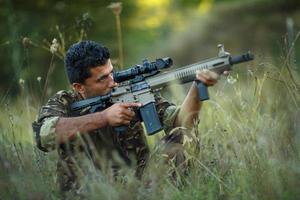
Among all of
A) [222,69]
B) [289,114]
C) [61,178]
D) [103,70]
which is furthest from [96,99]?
[289,114]

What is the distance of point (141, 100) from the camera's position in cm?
455

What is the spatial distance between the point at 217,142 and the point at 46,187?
103 cm

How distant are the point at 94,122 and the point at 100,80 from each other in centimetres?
31

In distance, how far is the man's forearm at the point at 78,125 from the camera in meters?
4.47

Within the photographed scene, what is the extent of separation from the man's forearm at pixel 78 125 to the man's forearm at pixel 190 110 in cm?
41

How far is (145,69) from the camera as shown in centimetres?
450

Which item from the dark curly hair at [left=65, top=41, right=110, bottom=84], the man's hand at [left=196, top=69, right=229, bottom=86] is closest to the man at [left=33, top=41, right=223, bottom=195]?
the dark curly hair at [left=65, top=41, right=110, bottom=84]

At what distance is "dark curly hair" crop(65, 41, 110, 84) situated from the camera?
4.66m

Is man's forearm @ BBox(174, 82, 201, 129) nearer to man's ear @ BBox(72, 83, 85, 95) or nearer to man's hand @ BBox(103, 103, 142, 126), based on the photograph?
man's hand @ BBox(103, 103, 142, 126)

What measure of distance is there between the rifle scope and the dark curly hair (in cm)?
13

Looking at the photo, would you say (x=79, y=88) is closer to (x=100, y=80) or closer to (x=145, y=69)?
(x=100, y=80)

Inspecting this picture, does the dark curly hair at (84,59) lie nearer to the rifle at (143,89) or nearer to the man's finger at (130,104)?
the rifle at (143,89)

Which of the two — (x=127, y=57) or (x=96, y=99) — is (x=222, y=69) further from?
(x=127, y=57)

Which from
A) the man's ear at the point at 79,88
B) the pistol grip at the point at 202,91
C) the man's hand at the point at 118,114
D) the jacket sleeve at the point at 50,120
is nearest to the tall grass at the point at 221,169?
the pistol grip at the point at 202,91
